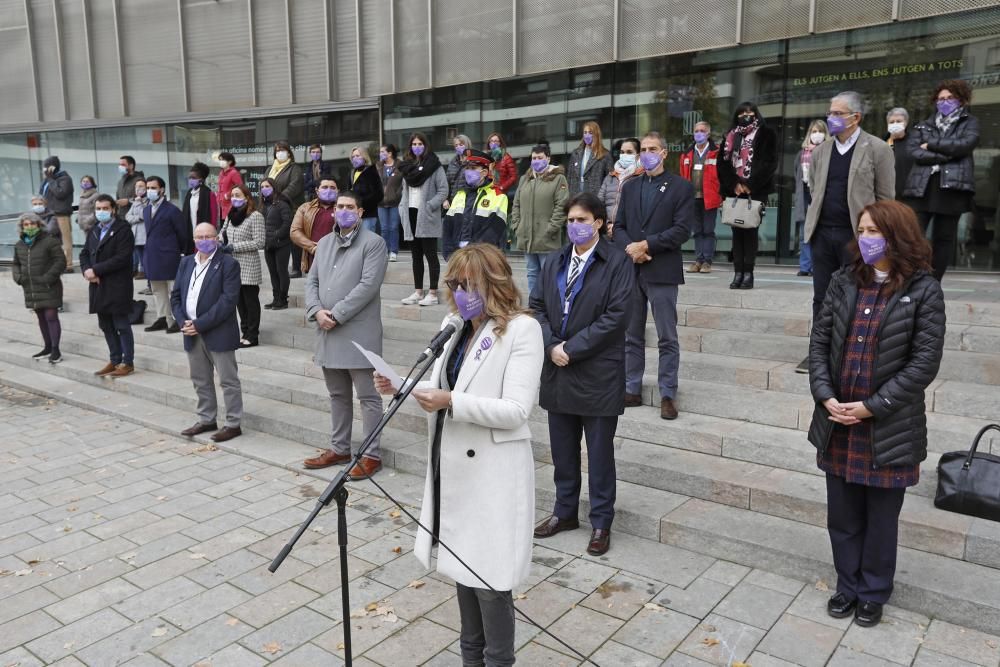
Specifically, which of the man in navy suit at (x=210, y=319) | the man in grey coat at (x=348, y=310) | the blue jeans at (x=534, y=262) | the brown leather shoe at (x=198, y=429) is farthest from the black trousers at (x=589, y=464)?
the brown leather shoe at (x=198, y=429)

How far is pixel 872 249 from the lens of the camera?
12.7 ft

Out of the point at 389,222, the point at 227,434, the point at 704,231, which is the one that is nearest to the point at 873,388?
the point at 227,434

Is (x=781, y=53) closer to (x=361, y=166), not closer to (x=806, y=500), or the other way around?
(x=361, y=166)

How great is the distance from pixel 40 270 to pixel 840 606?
422 inches

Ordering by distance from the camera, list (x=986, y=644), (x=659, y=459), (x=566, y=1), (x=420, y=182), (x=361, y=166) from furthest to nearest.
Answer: (x=566, y=1)
(x=361, y=166)
(x=420, y=182)
(x=659, y=459)
(x=986, y=644)

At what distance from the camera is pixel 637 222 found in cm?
643

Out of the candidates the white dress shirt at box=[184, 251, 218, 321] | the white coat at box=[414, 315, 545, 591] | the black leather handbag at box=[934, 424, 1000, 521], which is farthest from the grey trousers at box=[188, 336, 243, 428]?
the black leather handbag at box=[934, 424, 1000, 521]

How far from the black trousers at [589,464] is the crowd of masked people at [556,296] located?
0.05ft

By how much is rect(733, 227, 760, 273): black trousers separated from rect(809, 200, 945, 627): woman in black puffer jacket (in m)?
4.60

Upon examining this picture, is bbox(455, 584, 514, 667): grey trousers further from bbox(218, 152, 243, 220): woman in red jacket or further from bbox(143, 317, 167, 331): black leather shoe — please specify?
bbox(218, 152, 243, 220): woman in red jacket

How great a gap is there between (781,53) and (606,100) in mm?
2848

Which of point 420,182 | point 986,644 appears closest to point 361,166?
point 420,182

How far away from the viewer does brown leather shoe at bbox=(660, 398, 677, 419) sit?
20.6 feet

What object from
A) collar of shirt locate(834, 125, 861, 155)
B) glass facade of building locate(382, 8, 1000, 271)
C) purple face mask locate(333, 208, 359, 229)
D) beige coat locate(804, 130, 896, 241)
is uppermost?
glass facade of building locate(382, 8, 1000, 271)
